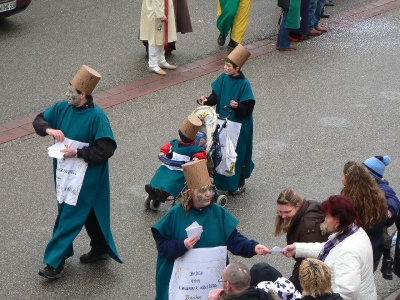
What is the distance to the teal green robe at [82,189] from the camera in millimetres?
7844

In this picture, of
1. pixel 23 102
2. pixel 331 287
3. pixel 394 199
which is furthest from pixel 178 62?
pixel 331 287

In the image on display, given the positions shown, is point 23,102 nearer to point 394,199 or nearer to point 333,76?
point 333,76

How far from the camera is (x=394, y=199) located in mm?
7340

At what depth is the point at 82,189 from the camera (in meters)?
7.98

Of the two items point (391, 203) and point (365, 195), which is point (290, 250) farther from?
point (391, 203)

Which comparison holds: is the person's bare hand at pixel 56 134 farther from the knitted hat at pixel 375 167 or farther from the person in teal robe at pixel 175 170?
the knitted hat at pixel 375 167

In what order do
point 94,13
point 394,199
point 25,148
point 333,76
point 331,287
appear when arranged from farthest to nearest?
point 94,13 < point 333,76 < point 25,148 < point 394,199 < point 331,287

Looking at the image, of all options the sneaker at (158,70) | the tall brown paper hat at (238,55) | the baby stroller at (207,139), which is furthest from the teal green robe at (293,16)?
the baby stroller at (207,139)

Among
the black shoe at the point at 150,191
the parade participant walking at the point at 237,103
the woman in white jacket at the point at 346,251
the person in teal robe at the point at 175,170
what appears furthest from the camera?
the parade participant walking at the point at 237,103

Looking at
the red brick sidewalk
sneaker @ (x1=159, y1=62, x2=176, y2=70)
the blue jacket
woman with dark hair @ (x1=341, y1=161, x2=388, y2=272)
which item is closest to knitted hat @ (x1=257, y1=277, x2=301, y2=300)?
woman with dark hair @ (x1=341, y1=161, x2=388, y2=272)

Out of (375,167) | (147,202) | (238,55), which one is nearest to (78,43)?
(238,55)

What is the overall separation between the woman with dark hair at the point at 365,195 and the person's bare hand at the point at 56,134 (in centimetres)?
243

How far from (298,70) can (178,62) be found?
1764mm

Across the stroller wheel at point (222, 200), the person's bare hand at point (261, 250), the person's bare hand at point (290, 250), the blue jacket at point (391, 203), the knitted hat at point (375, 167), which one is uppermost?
the person's bare hand at point (261, 250)
